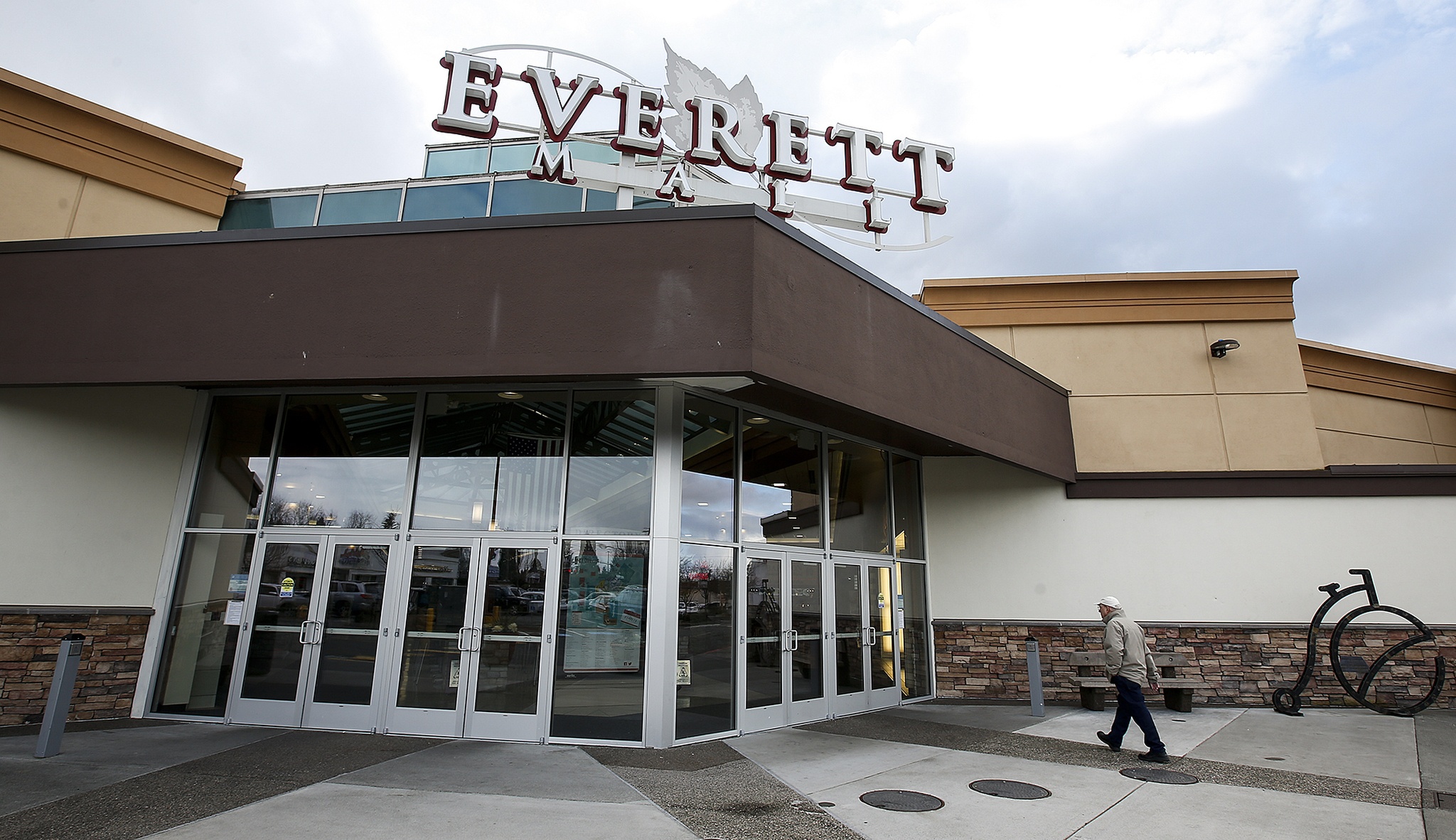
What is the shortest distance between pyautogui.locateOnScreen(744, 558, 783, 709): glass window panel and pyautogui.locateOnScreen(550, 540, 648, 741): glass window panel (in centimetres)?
156

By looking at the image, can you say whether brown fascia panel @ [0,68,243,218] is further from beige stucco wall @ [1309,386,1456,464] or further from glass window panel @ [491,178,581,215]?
beige stucco wall @ [1309,386,1456,464]

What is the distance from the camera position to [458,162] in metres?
13.3

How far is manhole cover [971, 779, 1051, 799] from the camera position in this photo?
6570 mm

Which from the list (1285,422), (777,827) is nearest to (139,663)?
(777,827)

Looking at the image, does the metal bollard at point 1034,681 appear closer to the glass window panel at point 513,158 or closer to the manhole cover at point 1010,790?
the manhole cover at point 1010,790

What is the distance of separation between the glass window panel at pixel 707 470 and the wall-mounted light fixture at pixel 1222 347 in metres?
9.10

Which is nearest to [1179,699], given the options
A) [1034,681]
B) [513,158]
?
[1034,681]

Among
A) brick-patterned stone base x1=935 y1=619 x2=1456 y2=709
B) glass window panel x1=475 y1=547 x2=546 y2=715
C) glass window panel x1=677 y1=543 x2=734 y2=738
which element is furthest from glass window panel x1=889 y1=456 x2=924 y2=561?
glass window panel x1=475 y1=547 x2=546 y2=715

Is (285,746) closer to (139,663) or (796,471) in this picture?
(139,663)

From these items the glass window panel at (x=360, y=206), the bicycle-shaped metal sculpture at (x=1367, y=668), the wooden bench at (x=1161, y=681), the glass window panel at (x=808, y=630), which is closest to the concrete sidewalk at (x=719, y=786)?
the glass window panel at (x=808, y=630)

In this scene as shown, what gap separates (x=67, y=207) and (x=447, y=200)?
16.2 ft

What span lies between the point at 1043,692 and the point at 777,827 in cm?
790

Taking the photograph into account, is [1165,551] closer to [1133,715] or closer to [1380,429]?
[1133,715]

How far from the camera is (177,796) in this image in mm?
6023
